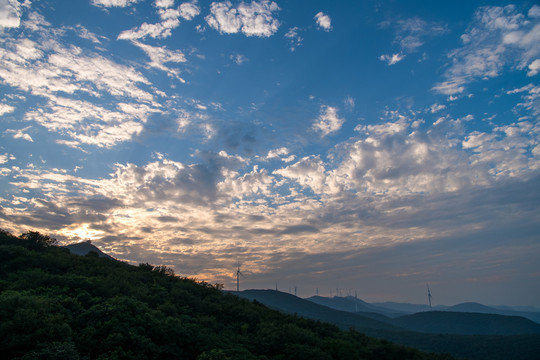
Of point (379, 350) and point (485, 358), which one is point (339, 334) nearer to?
point (379, 350)

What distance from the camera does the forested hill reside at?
82.7ft

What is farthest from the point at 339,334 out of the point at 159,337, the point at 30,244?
the point at 30,244

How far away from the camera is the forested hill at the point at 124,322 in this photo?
82.7 ft

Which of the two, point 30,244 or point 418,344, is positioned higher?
point 30,244

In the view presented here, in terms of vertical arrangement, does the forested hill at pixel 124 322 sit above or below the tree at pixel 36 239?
below

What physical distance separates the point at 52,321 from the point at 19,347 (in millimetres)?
3247

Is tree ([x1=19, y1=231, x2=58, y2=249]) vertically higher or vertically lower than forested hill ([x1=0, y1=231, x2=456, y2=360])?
higher

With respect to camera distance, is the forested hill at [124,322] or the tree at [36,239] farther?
the tree at [36,239]

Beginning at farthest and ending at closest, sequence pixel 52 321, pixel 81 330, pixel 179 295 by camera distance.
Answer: pixel 179 295
pixel 81 330
pixel 52 321

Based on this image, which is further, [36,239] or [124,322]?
[36,239]

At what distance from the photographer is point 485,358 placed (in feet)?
324

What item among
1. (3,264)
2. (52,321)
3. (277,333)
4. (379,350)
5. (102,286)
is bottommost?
(379,350)

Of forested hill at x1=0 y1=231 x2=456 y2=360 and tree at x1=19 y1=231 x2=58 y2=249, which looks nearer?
forested hill at x1=0 y1=231 x2=456 y2=360

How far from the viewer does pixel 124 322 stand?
31.4 meters
